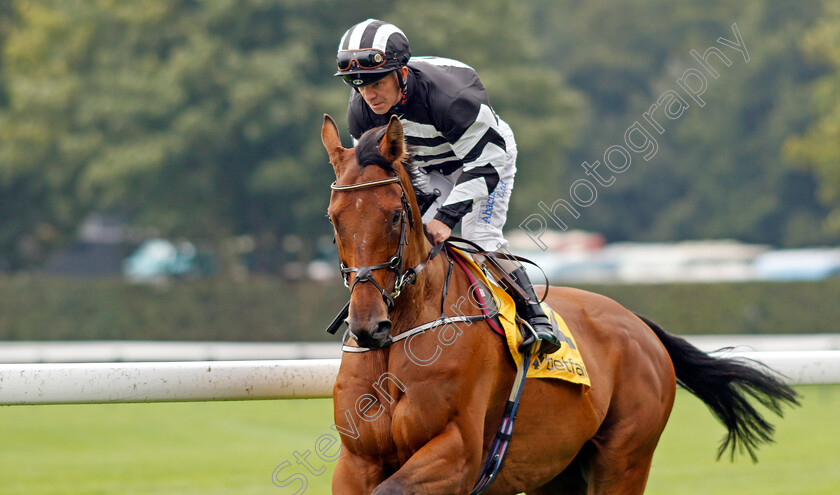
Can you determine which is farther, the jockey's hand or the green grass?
the green grass

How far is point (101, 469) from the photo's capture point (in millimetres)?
9062

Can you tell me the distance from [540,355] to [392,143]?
1.18 metres

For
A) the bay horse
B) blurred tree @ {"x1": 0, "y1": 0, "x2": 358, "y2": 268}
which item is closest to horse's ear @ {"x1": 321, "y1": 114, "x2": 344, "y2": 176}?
the bay horse

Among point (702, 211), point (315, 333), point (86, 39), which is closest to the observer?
point (315, 333)

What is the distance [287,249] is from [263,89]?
489cm

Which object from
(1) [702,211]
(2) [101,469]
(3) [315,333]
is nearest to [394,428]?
(2) [101,469]

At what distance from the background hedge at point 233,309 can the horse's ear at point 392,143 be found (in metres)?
16.5

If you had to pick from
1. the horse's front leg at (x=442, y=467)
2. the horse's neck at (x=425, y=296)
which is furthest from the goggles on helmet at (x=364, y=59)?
the horse's front leg at (x=442, y=467)

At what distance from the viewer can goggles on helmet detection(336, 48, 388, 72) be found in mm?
4164

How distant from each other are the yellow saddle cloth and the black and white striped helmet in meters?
0.86

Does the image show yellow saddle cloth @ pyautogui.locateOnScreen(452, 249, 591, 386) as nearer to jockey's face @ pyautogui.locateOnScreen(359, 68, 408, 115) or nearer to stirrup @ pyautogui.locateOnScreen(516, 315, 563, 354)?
stirrup @ pyautogui.locateOnScreen(516, 315, 563, 354)

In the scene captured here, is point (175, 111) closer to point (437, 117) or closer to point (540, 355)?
point (437, 117)

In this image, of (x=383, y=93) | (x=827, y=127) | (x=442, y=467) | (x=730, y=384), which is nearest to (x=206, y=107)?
(x=827, y=127)

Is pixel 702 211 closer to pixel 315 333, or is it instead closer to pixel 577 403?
pixel 315 333
